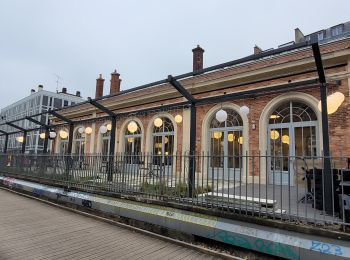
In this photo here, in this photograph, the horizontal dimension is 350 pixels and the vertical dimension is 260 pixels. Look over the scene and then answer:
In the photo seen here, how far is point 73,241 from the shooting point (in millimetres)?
5121

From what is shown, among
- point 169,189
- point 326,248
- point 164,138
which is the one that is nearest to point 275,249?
point 326,248

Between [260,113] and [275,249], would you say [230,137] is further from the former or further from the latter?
[275,249]

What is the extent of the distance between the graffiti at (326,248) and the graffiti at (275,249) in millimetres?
287

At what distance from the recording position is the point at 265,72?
11336 mm

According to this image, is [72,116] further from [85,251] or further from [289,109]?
[85,251]

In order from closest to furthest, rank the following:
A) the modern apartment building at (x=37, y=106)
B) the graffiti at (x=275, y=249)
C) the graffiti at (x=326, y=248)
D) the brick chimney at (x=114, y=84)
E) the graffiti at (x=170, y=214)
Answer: the graffiti at (x=326, y=248), the graffiti at (x=275, y=249), the graffiti at (x=170, y=214), the brick chimney at (x=114, y=84), the modern apartment building at (x=37, y=106)

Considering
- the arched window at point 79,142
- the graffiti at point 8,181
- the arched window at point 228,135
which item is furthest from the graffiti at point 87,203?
the arched window at point 79,142

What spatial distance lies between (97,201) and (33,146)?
36938 millimetres

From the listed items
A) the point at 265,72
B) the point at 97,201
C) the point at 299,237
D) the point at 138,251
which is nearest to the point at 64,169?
the point at 97,201

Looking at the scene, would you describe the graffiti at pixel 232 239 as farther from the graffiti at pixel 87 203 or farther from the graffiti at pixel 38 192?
the graffiti at pixel 38 192

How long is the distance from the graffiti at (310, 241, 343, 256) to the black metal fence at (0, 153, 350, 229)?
1.09 ft

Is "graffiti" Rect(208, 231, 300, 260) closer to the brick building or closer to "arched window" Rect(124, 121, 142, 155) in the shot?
the brick building

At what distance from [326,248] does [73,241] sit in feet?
14.4

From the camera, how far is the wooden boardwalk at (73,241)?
449 centimetres
